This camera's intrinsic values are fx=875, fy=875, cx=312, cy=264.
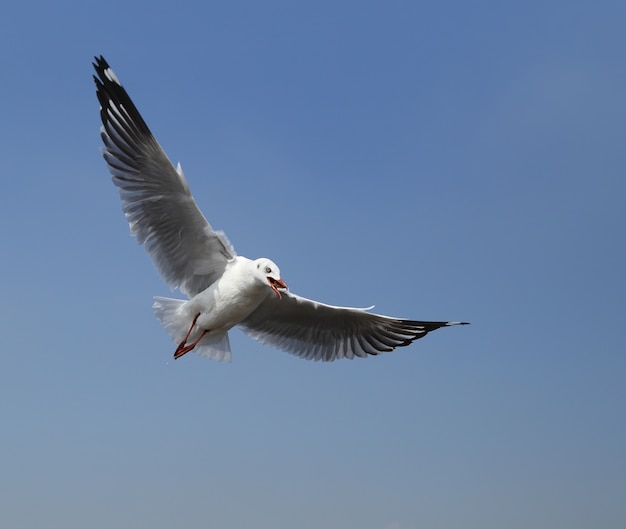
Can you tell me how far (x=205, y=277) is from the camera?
8680mm

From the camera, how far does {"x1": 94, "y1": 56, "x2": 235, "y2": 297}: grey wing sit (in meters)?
8.20

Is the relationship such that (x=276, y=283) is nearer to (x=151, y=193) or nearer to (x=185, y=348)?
(x=185, y=348)

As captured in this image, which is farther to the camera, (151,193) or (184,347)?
(184,347)

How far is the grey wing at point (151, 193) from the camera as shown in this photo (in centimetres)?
820

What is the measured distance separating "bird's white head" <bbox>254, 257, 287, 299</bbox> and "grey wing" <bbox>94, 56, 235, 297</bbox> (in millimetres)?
480

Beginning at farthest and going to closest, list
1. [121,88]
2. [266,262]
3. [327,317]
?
[327,317]
[121,88]
[266,262]

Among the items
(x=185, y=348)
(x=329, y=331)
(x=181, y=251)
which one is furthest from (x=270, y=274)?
(x=329, y=331)

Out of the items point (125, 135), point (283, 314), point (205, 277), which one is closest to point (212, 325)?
point (205, 277)

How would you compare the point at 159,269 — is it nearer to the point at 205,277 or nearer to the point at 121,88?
the point at 205,277

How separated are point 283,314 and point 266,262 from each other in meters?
1.41

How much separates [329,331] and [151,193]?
2.53 metres

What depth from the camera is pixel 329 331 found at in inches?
375

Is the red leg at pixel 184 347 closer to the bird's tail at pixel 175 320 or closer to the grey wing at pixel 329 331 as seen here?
the bird's tail at pixel 175 320

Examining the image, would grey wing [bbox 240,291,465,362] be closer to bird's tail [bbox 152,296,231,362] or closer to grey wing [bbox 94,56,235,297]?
bird's tail [bbox 152,296,231,362]
